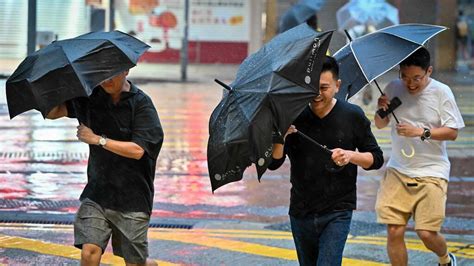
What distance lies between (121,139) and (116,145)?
0.54 ft

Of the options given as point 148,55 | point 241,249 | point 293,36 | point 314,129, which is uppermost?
point 293,36

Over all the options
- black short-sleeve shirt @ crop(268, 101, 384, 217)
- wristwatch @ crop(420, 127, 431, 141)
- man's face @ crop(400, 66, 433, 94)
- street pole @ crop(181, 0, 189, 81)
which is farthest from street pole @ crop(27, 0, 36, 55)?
black short-sleeve shirt @ crop(268, 101, 384, 217)

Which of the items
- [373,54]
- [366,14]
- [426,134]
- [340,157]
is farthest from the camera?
[366,14]

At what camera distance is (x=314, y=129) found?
526 centimetres

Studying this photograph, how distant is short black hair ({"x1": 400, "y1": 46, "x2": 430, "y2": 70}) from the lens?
19.7ft

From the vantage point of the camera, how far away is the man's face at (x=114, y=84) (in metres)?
5.45

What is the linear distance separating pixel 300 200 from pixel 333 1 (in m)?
23.0

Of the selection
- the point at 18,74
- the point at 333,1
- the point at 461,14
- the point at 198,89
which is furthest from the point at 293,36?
the point at 461,14

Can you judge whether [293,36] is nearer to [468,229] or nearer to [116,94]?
[116,94]

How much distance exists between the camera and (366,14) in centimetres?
2092

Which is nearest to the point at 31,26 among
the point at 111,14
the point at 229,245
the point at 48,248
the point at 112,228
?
the point at 111,14

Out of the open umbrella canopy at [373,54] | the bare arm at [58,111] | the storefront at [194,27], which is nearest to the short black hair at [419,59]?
the open umbrella canopy at [373,54]

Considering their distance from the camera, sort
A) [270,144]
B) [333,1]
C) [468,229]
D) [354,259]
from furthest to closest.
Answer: [333,1] < [468,229] < [354,259] < [270,144]

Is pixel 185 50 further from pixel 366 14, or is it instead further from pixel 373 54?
pixel 373 54
